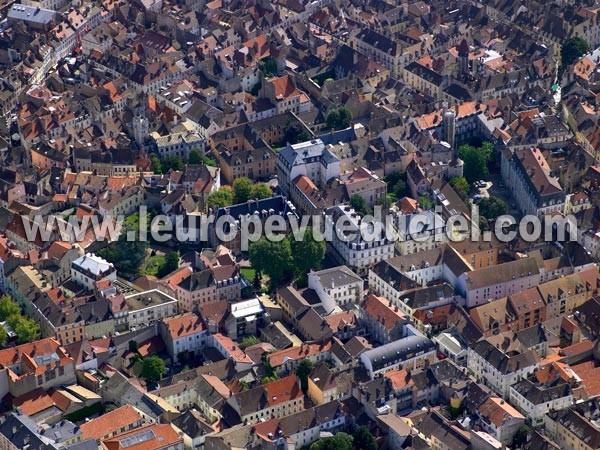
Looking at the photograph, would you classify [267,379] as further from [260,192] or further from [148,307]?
[260,192]

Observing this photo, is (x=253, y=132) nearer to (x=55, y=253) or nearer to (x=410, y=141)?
(x=410, y=141)

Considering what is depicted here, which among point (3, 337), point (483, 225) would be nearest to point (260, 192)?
point (483, 225)

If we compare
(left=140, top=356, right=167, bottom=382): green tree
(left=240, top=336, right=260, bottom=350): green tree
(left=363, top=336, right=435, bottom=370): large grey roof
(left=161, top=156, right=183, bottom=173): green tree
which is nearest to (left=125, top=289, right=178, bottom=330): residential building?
(left=140, top=356, right=167, bottom=382): green tree

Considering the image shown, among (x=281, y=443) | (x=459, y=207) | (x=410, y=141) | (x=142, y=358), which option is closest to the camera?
(x=281, y=443)

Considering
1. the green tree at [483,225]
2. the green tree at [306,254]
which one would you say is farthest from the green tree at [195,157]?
the green tree at [483,225]

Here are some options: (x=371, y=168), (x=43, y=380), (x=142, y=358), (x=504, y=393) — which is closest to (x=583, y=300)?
(x=504, y=393)

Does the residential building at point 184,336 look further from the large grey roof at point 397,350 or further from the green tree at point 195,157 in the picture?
the green tree at point 195,157
